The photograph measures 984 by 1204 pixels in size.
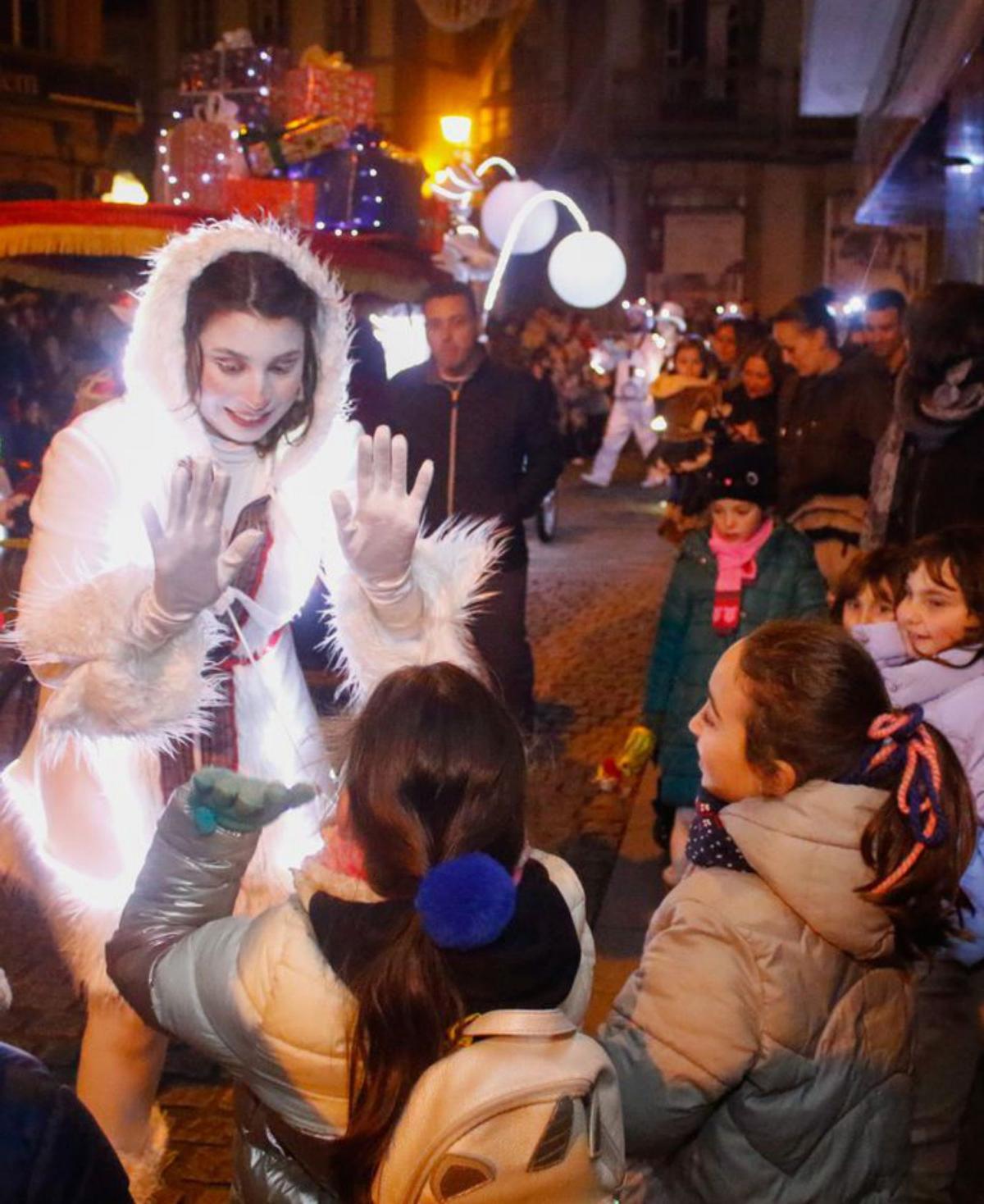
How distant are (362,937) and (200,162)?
240 inches

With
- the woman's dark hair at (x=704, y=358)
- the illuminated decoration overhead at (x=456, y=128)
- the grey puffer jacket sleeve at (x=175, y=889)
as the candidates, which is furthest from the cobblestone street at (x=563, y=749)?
the illuminated decoration overhead at (x=456, y=128)

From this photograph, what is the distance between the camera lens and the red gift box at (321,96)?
25.9ft

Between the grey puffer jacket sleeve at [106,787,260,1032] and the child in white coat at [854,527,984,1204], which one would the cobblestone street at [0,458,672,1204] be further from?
the child in white coat at [854,527,984,1204]

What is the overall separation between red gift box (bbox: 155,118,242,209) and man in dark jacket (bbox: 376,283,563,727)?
4.58 ft

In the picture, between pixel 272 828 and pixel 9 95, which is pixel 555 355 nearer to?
pixel 9 95

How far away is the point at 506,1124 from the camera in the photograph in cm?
163

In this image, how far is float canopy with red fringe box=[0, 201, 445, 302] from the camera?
564cm

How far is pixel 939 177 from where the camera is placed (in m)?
10.2

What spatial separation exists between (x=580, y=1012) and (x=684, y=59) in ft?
115

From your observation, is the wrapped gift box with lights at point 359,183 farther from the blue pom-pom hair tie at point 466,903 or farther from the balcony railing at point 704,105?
the balcony railing at point 704,105

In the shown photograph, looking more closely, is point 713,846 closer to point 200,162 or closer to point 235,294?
point 235,294

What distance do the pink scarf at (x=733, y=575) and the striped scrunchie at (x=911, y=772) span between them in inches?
103

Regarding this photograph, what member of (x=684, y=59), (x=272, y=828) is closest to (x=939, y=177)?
(x=272, y=828)

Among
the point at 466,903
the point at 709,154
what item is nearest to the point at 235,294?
the point at 466,903
